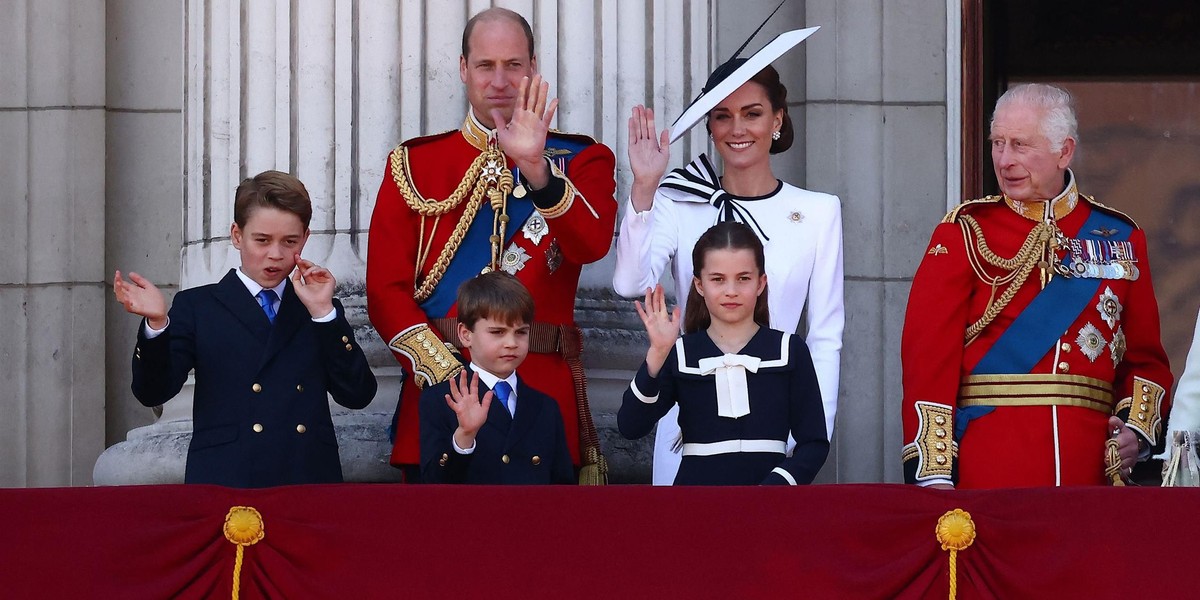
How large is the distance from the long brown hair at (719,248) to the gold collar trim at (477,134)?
25.2 inches

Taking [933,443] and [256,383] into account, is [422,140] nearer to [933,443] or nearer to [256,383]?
[256,383]

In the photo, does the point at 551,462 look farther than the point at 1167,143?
No

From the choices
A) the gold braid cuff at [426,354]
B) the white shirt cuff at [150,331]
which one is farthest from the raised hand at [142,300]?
the gold braid cuff at [426,354]

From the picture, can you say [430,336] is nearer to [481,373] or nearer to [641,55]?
[481,373]

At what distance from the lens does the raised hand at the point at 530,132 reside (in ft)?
14.5

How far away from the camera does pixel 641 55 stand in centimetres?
551

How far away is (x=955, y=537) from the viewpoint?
355 centimetres

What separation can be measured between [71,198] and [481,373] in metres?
2.94

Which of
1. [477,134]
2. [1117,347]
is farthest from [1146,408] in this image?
[477,134]

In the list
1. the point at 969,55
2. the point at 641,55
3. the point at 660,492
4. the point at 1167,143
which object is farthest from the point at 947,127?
the point at 660,492

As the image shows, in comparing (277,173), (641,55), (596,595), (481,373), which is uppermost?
(641,55)

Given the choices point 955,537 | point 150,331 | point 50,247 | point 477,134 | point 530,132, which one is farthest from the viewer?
point 50,247

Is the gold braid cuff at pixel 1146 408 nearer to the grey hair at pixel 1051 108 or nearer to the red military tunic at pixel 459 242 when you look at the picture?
the grey hair at pixel 1051 108

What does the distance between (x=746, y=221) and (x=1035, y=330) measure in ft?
2.52
